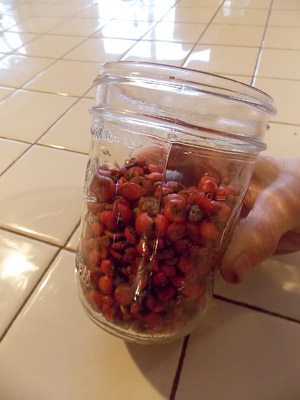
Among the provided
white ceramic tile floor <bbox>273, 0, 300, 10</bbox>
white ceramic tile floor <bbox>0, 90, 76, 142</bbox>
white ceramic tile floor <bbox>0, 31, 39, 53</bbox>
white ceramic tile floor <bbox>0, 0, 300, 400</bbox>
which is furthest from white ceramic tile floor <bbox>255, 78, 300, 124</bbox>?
white ceramic tile floor <bbox>0, 31, 39, 53</bbox>

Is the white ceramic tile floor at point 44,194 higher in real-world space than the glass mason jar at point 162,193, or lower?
lower

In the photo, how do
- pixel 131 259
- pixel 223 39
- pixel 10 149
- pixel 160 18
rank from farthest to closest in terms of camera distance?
pixel 160 18, pixel 223 39, pixel 10 149, pixel 131 259

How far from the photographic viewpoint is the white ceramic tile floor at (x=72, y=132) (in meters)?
0.55

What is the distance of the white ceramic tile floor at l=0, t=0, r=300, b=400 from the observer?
0.94ft

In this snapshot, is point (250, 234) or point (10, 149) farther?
point (10, 149)

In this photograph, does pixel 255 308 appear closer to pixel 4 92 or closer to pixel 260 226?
pixel 260 226

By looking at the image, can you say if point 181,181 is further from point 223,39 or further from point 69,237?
point 223,39

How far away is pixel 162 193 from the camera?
246mm

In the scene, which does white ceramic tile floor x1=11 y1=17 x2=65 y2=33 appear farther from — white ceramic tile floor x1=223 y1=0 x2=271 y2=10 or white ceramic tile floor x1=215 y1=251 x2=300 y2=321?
white ceramic tile floor x1=215 y1=251 x2=300 y2=321

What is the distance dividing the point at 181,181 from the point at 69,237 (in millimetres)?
199

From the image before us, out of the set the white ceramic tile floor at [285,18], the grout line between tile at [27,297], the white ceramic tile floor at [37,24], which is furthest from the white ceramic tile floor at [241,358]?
the white ceramic tile floor at [37,24]

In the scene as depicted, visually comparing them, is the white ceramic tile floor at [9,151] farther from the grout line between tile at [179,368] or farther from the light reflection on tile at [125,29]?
the light reflection on tile at [125,29]

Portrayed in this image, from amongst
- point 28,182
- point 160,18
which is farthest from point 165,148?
point 160,18

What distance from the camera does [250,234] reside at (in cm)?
29
